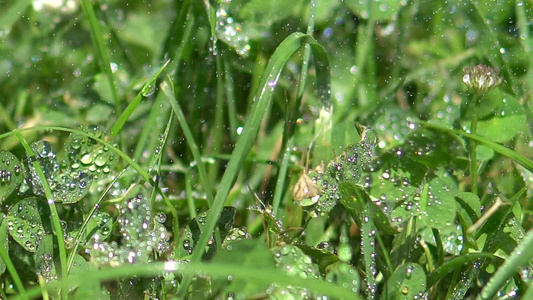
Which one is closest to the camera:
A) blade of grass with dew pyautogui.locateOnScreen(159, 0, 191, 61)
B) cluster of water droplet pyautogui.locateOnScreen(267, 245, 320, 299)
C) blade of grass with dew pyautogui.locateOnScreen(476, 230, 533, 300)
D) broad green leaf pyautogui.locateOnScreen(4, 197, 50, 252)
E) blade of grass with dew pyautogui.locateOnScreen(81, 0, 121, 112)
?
blade of grass with dew pyautogui.locateOnScreen(476, 230, 533, 300)

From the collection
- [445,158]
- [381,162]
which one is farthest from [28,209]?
[445,158]

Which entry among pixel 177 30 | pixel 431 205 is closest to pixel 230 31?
pixel 177 30

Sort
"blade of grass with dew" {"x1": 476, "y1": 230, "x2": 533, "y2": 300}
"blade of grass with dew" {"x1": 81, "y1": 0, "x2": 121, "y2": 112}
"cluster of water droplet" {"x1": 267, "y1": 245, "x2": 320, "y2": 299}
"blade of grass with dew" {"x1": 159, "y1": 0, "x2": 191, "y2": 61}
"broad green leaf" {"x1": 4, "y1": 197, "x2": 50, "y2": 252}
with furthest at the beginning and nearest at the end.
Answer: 1. "blade of grass with dew" {"x1": 159, "y1": 0, "x2": 191, "y2": 61}
2. "blade of grass with dew" {"x1": 81, "y1": 0, "x2": 121, "y2": 112}
3. "broad green leaf" {"x1": 4, "y1": 197, "x2": 50, "y2": 252}
4. "cluster of water droplet" {"x1": 267, "y1": 245, "x2": 320, "y2": 299}
5. "blade of grass with dew" {"x1": 476, "y1": 230, "x2": 533, "y2": 300}

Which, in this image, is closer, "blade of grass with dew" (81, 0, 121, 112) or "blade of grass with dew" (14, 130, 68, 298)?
"blade of grass with dew" (14, 130, 68, 298)

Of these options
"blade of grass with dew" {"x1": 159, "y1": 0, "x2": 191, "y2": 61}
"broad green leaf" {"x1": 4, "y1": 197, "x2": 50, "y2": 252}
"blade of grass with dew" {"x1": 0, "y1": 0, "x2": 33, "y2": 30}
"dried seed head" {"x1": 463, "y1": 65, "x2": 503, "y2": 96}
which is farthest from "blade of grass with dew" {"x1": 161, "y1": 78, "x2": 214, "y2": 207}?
"blade of grass with dew" {"x1": 0, "y1": 0, "x2": 33, "y2": 30}

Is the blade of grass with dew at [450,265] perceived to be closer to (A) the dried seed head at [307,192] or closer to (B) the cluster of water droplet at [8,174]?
(A) the dried seed head at [307,192]

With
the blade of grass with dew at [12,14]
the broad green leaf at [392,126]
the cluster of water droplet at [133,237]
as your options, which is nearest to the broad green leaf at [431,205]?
the broad green leaf at [392,126]

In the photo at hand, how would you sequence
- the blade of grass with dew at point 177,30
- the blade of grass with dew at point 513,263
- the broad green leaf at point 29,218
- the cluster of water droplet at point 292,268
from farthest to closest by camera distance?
the blade of grass with dew at point 177,30, the broad green leaf at point 29,218, the cluster of water droplet at point 292,268, the blade of grass with dew at point 513,263

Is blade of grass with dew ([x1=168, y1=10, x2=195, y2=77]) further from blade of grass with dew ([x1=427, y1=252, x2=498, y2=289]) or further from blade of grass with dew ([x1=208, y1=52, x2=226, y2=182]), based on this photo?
blade of grass with dew ([x1=427, y1=252, x2=498, y2=289])

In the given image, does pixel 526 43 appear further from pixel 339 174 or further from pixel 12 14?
pixel 12 14

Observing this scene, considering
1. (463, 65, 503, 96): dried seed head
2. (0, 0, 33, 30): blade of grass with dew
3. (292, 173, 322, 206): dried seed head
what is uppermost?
(0, 0, 33, 30): blade of grass with dew
